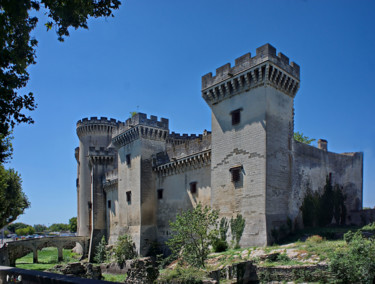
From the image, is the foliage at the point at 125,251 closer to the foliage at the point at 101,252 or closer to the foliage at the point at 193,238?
the foliage at the point at 101,252

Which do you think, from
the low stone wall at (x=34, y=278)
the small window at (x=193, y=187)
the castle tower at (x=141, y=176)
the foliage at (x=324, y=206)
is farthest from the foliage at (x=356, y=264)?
the castle tower at (x=141, y=176)

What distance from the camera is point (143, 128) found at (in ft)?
92.8

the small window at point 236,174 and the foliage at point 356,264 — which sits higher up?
the small window at point 236,174

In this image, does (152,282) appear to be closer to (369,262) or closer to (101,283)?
(369,262)

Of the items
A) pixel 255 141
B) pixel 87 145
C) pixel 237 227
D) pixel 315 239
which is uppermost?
pixel 87 145

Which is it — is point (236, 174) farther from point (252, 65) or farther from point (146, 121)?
point (146, 121)

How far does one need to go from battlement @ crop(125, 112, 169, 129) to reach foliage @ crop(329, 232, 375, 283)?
1926cm

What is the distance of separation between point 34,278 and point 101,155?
3058 centimetres

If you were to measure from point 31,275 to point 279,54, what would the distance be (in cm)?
1744

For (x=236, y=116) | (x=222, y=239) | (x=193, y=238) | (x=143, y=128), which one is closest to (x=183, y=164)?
(x=143, y=128)

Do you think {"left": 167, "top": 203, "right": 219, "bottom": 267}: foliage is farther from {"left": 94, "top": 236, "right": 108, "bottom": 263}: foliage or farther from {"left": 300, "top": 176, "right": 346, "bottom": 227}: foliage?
{"left": 94, "top": 236, "right": 108, "bottom": 263}: foliage

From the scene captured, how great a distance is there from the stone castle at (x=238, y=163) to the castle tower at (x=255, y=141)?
57 mm

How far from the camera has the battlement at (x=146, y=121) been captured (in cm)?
2834

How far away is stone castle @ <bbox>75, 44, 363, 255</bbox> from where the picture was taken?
18984 millimetres
